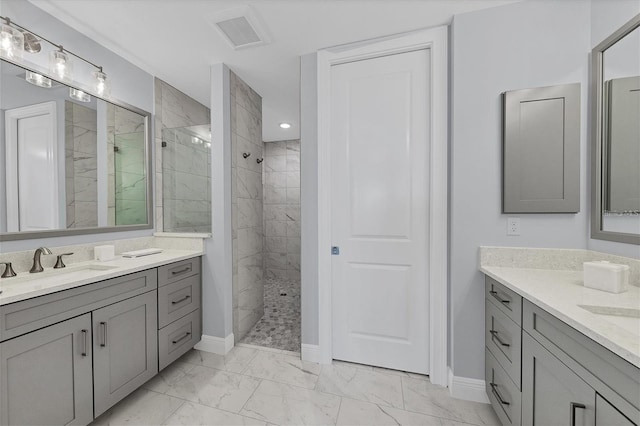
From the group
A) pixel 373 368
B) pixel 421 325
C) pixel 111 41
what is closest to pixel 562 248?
pixel 421 325

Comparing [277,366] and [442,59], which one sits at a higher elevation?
[442,59]

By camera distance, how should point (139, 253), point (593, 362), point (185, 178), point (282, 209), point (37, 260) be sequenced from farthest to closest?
point (282, 209)
point (185, 178)
point (139, 253)
point (37, 260)
point (593, 362)

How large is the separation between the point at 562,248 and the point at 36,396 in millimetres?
2850

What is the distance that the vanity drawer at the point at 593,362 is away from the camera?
2.10 feet

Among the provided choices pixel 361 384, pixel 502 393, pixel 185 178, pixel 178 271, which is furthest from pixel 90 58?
pixel 502 393

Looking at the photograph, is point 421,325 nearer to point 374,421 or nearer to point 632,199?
point 374,421

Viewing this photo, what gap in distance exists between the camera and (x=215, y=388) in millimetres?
1708

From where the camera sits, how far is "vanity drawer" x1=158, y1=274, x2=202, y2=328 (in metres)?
1.78

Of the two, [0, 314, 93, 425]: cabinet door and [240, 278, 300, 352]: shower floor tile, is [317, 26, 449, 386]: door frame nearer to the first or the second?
[240, 278, 300, 352]: shower floor tile

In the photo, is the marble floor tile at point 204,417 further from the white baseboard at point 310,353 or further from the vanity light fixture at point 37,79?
the vanity light fixture at point 37,79

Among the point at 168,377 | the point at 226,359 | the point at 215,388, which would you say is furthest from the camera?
the point at 226,359

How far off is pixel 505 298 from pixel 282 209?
3.89 m

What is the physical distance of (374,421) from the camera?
56.7 inches

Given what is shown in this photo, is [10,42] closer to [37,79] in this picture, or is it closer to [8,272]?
[37,79]
